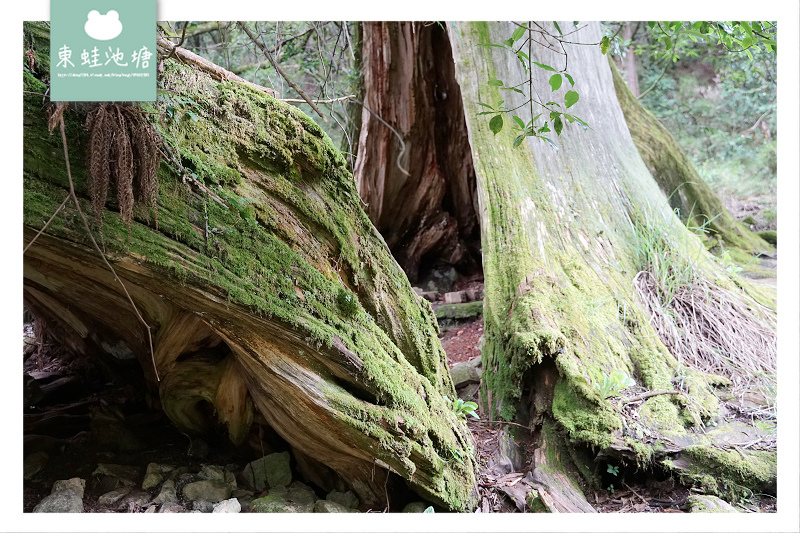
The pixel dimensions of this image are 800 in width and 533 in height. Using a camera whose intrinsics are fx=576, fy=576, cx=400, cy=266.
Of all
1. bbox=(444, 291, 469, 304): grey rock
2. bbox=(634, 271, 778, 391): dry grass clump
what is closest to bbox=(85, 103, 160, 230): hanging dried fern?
bbox=(634, 271, 778, 391): dry grass clump

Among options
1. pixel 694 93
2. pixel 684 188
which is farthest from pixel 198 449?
pixel 694 93

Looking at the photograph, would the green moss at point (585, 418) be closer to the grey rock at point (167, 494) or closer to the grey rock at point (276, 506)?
the grey rock at point (276, 506)

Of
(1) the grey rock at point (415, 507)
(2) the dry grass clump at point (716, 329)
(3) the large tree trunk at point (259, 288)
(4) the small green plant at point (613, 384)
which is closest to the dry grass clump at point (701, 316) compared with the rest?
(2) the dry grass clump at point (716, 329)

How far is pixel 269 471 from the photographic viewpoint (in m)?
1.97

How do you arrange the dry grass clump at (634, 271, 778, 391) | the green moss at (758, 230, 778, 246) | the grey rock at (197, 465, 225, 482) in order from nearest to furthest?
1. the grey rock at (197, 465, 225, 482)
2. the dry grass clump at (634, 271, 778, 391)
3. the green moss at (758, 230, 778, 246)

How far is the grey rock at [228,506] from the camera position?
1.68 metres

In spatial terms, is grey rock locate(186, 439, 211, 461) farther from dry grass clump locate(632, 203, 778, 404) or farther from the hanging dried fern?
dry grass clump locate(632, 203, 778, 404)

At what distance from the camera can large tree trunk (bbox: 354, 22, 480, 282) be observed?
14.3 feet

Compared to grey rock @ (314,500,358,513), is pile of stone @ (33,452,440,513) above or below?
above

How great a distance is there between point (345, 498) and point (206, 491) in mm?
441

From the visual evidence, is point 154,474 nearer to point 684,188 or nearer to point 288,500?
point 288,500

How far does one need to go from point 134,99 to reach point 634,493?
1985 mm

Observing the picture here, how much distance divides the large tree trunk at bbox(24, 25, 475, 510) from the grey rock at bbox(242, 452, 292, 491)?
0.09 metres
